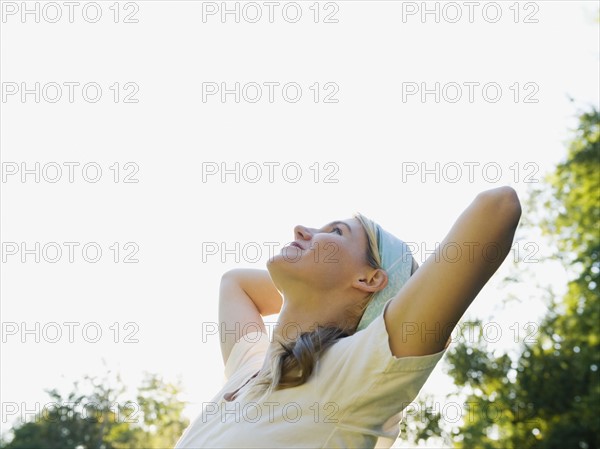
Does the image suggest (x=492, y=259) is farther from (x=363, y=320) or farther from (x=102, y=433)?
(x=102, y=433)

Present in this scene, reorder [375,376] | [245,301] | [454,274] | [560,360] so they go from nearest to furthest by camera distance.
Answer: [454,274] → [375,376] → [245,301] → [560,360]

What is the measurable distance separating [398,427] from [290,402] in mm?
348

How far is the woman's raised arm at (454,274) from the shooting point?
203 cm


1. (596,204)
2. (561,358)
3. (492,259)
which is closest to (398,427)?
(492,259)

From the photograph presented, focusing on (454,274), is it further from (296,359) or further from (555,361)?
(555,361)

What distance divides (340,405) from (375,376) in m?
0.14

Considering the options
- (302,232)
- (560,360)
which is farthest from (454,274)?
(560,360)

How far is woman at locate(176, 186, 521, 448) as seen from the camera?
2078mm

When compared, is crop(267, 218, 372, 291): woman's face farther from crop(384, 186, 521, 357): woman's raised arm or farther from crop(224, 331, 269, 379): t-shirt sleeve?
crop(384, 186, 521, 357): woman's raised arm

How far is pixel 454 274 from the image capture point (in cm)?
207

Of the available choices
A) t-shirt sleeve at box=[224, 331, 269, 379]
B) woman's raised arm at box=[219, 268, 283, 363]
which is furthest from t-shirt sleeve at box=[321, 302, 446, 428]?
woman's raised arm at box=[219, 268, 283, 363]

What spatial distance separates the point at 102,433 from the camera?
120ft

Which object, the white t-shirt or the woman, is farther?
the white t-shirt

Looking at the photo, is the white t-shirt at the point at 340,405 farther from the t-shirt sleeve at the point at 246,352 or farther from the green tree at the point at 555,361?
the green tree at the point at 555,361
